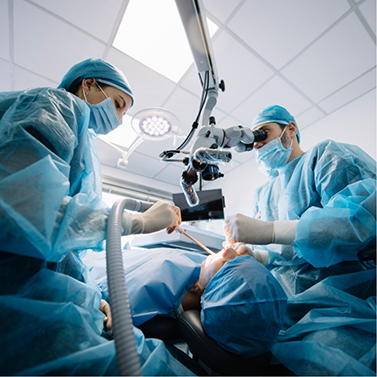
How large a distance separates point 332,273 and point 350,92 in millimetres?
2192

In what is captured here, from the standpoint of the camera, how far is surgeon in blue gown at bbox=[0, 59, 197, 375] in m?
0.41

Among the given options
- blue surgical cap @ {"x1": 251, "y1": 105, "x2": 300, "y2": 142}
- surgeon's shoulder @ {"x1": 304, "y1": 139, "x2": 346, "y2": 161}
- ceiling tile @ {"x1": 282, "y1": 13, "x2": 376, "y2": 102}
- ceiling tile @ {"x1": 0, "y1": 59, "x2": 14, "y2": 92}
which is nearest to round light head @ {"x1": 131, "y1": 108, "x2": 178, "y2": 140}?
blue surgical cap @ {"x1": 251, "y1": 105, "x2": 300, "y2": 142}

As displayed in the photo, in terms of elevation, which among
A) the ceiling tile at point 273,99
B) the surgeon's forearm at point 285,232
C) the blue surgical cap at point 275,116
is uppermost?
the ceiling tile at point 273,99

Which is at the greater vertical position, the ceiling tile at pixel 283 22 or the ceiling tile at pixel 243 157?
the ceiling tile at pixel 283 22

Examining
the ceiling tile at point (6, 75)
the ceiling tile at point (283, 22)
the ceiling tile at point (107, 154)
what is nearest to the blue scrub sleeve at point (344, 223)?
the ceiling tile at point (283, 22)

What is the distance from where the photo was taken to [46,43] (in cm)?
163

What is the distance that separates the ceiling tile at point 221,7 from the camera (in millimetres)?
1401

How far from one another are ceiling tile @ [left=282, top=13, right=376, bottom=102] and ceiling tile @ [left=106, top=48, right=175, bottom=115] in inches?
47.0

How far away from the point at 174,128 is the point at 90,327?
150cm

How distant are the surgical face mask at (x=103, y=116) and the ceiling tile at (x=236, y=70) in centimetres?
117

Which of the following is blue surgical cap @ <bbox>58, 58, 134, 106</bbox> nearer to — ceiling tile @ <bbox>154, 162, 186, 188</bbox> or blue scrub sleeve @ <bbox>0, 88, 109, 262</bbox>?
blue scrub sleeve @ <bbox>0, 88, 109, 262</bbox>

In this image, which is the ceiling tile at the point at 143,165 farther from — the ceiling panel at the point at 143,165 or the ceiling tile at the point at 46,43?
the ceiling tile at the point at 46,43

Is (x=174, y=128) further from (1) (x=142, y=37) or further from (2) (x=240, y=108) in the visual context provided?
(2) (x=240, y=108)

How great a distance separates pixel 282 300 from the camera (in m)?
0.74
